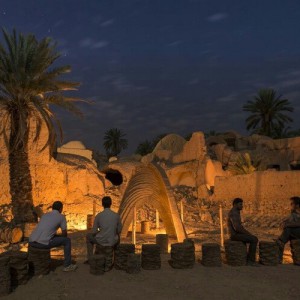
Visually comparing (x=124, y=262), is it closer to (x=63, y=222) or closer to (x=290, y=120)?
(x=63, y=222)

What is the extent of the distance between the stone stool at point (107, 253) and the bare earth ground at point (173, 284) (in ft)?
0.52

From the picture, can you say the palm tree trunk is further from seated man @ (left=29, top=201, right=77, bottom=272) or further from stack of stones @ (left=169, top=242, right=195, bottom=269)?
stack of stones @ (left=169, top=242, right=195, bottom=269)

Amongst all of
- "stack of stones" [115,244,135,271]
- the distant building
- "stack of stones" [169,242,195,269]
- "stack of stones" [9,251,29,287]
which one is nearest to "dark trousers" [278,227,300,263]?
"stack of stones" [169,242,195,269]

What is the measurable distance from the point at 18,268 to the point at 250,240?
15.2 feet

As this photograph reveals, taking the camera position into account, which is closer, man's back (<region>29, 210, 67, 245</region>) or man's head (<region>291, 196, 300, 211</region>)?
man's back (<region>29, 210, 67, 245</region>)

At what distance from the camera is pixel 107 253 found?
780cm

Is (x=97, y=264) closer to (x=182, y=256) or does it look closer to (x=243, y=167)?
(x=182, y=256)

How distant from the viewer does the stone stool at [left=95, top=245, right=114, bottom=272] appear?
25.4ft

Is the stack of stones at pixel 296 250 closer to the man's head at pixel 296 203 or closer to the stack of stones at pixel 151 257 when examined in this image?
the man's head at pixel 296 203

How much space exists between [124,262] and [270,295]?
113 inches

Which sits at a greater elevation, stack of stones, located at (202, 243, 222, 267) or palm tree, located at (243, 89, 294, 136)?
palm tree, located at (243, 89, 294, 136)

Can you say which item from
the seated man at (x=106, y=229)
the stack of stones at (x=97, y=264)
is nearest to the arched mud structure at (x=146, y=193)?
the seated man at (x=106, y=229)

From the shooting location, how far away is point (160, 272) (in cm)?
765

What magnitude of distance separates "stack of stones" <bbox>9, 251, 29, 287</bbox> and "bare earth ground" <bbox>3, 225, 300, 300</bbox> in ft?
0.46
